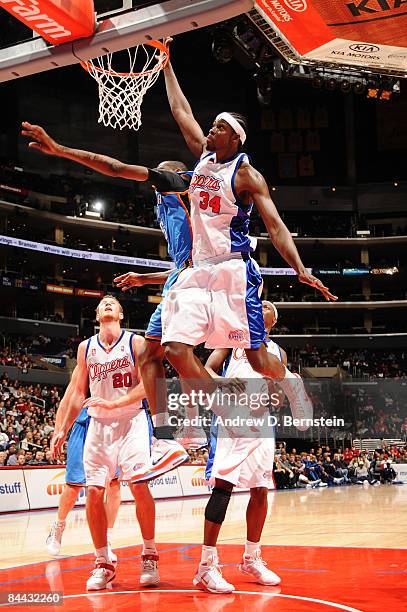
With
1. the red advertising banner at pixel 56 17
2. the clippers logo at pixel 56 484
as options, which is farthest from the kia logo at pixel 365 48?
the clippers logo at pixel 56 484

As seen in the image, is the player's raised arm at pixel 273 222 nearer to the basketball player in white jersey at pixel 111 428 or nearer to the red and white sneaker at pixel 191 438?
the red and white sneaker at pixel 191 438

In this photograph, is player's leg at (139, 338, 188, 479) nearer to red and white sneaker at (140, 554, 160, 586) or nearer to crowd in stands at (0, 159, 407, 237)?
red and white sneaker at (140, 554, 160, 586)

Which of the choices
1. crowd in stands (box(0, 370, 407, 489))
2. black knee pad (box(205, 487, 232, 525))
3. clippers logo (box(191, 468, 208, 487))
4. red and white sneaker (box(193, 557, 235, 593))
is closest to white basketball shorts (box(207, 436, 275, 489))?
black knee pad (box(205, 487, 232, 525))

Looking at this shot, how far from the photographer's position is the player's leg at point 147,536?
5.94m

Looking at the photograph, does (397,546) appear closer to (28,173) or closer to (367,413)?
(367,413)

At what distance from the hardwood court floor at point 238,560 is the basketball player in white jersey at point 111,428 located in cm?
36

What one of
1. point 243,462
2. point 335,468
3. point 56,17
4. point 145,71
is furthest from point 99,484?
point 335,468

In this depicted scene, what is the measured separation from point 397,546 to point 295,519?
164 inches

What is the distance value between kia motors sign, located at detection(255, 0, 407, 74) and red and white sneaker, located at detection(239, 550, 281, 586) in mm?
9542

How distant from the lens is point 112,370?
648cm

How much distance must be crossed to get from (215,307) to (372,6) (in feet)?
30.5

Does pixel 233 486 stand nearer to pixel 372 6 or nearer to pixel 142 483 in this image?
pixel 142 483

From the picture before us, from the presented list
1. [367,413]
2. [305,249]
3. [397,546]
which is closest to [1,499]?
[397,546]

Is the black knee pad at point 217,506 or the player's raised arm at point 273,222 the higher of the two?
the player's raised arm at point 273,222
